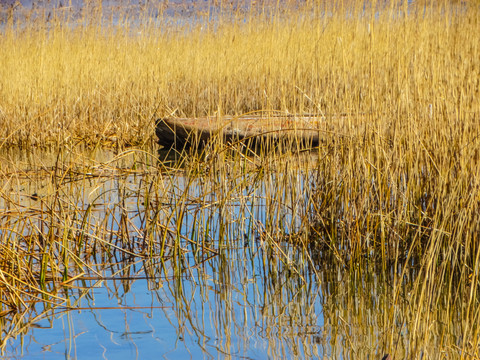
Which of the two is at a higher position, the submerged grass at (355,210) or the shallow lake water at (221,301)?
the submerged grass at (355,210)

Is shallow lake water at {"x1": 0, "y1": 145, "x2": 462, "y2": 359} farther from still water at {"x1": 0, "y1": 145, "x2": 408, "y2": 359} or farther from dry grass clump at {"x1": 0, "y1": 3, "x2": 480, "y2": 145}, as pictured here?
dry grass clump at {"x1": 0, "y1": 3, "x2": 480, "y2": 145}

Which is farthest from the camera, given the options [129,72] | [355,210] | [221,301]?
[129,72]

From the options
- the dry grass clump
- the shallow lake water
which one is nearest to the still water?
the shallow lake water

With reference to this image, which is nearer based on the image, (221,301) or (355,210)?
(221,301)

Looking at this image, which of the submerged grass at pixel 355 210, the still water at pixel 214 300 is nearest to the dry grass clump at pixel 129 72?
the submerged grass at pixel 355 210

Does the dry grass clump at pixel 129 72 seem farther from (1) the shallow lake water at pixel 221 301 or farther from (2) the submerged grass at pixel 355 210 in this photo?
(1) the shallow lake water at pixel 221 301

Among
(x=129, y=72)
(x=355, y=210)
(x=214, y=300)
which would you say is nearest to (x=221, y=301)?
(x=214, y=300)

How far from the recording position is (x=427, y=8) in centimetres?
325

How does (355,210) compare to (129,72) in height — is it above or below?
below

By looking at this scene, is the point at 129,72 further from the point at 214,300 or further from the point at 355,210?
the point at 214,300

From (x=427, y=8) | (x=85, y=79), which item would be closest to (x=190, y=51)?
(x=85, y=79)

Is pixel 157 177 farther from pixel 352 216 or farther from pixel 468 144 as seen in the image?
pixel 468 144

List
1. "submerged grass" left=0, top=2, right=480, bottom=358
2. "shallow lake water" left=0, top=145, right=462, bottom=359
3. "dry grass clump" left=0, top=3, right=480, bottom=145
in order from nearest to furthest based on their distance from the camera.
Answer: "shallow lake water" left=0, top=145, right=462, bottom=359, "submerged grass" left=0, top=2, right=480, bottom=358, "dry grass clump" left=0, top=3, right=480, bottom=145

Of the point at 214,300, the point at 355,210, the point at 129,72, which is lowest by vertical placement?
the point at 214,300
